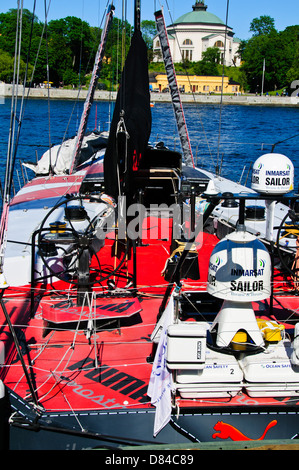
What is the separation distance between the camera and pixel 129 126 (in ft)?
33.4

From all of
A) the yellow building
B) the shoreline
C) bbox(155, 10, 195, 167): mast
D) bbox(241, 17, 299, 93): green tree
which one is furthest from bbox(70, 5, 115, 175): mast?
bbox(241, 17, 299, 93): green tree

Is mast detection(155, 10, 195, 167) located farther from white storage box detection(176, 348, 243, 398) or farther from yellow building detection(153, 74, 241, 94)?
yellow building detection(153, 74, 241, 94)

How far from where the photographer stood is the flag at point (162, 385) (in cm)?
608

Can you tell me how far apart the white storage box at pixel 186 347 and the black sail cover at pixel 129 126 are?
390cm

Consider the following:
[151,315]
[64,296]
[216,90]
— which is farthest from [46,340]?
[216,90]

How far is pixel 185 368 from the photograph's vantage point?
6.17 metres

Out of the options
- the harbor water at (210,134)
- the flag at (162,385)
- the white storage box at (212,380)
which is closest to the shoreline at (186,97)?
the harbor water at (210,134)

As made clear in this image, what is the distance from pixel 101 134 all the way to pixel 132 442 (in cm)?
2140

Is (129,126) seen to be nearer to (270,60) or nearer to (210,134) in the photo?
(210,134)

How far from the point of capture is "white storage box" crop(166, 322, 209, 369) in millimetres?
6062

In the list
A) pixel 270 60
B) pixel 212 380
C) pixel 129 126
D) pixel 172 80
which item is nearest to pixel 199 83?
pixel 270 60

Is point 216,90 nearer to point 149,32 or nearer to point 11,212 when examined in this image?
point 149,32

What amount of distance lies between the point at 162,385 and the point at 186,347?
692mm

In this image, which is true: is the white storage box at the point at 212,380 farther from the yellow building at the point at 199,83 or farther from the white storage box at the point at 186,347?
the yellow building at the point at 199,83
